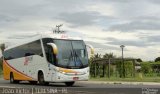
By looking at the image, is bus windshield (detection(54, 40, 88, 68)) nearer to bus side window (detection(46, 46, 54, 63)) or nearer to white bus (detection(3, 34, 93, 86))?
white bus (detection(3, 34, 93, 86))

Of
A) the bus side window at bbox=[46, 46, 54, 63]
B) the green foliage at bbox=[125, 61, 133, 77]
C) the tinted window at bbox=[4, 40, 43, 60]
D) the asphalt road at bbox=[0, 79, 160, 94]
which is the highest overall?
the tinted window at bbox=[4, 40, 43, 60]

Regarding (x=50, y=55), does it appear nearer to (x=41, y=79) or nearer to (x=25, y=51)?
(x=41, y=79)

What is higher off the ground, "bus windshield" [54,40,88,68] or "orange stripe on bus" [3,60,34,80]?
"bus windshield" [54,40,88,68]

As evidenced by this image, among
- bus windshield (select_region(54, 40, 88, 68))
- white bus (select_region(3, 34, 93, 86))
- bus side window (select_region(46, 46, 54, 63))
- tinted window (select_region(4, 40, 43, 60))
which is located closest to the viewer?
white bus (select_region(3, 34, 93, 86))

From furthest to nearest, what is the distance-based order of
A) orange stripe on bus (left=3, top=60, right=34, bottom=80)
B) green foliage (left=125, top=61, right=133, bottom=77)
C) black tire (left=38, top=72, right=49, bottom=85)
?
green foliage (left=125, top=61, right=133, bottom=77) < orange stripe on bus (left=3, top=60, right=34, bottom=80) < black tire (left=38, top=72, right=49, bottom=85)

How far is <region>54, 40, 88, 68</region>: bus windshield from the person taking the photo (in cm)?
2904

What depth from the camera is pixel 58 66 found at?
28.9 meters

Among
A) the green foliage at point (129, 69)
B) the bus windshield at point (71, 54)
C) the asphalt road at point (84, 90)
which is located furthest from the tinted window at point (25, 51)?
the green foliage at point (129, 69)

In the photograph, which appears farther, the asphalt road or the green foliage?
the green foliage

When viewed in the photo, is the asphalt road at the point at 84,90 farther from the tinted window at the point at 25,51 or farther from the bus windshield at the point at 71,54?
the tinted window at the point at 25,51

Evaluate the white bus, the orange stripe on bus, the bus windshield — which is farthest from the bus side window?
the orange stripe on bus

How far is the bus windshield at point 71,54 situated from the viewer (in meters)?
29.0

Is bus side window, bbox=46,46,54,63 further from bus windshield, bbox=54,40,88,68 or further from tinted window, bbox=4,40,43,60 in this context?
tinted window, bbox=4,40,43,60

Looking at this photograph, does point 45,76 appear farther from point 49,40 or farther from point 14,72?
point 14,72
